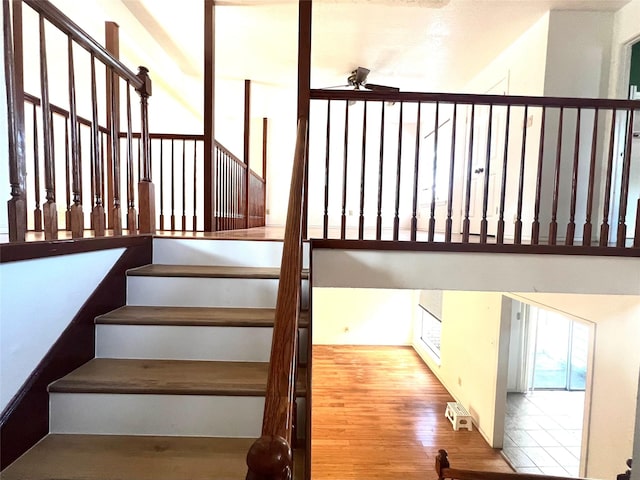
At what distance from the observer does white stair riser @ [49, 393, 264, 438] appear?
1428 mm

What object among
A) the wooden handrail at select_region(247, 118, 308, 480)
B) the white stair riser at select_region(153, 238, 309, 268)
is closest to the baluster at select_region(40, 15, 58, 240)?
the white stair riser at select_region(153, 238, 309, 268)

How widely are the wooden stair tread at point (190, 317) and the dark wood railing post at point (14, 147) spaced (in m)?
0.58

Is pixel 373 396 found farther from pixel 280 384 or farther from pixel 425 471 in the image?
pixel 280 384

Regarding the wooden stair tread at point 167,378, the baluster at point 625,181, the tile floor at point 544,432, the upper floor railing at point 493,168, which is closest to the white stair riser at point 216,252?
the upper floor railing at point 493,168

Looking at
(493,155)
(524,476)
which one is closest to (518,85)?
(493,155)

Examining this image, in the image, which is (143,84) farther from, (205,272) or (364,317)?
(364,317)

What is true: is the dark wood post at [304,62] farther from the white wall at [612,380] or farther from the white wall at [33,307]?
the white wall at [612,380]

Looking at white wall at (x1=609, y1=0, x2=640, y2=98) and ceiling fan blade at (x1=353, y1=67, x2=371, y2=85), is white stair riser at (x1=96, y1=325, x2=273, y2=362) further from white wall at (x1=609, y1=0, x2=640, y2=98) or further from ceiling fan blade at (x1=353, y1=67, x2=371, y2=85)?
white wall at (x1=609, y1=0, x2=640, y2=98)

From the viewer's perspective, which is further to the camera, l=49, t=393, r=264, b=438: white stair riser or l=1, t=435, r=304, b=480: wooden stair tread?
l=49, t=393, r=264, b=438: white stair riser

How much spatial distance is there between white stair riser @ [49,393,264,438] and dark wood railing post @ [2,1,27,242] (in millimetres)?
680

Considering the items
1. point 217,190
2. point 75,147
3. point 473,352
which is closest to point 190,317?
point 75,147

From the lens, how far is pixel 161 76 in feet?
18.2

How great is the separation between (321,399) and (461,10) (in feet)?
18.9

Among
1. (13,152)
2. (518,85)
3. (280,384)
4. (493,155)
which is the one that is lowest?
(280,384)
